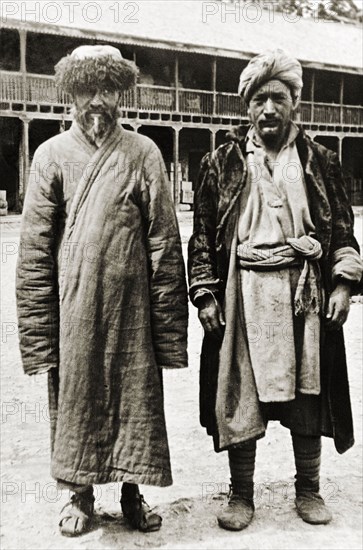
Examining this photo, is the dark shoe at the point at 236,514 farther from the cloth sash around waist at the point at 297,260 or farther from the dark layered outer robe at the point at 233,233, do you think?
the cloth sash around waist at the point at 297,260

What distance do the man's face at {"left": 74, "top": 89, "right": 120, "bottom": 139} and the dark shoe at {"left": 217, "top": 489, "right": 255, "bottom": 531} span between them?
1.90 metres

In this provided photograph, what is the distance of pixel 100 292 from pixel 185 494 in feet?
4.65

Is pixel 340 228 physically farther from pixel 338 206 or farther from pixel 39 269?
pixel 39 269

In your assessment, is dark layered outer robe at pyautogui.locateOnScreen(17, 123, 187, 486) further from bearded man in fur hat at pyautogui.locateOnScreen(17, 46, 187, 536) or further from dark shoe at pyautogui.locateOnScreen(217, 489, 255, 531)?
dark shoe at pyautogui.locateOnScreen(217, 489, 255, 531)

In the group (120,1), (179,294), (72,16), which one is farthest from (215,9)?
(179,294)

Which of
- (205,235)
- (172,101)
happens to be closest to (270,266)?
(205,235)

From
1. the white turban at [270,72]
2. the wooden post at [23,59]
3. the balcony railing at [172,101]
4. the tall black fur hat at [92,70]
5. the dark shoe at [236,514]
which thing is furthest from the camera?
the balcony railing at [172,101]

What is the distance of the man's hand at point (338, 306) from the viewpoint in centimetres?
318

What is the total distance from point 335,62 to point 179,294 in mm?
18985

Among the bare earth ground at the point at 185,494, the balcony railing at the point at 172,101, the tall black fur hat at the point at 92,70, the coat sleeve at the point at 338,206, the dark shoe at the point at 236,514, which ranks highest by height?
the balcony railing at the point at 172,101

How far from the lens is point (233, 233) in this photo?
3.18 meters

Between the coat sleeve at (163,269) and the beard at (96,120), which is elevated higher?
the beard at (96,120)

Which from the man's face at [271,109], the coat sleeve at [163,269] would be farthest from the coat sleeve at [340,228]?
the coat sleeve at [163,269]

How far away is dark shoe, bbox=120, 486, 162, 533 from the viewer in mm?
3268
